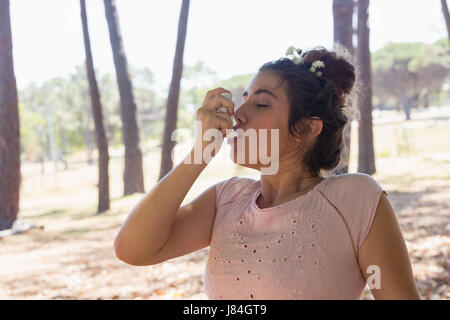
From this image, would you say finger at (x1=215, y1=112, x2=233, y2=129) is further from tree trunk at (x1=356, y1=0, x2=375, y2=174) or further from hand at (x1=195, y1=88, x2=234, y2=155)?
tree trunk at (x1=356, y1=0, x2=375, y2=174)

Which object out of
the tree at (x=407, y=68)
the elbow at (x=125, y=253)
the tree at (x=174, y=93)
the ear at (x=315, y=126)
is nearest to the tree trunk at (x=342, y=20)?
the tree at (x=174, y=93)

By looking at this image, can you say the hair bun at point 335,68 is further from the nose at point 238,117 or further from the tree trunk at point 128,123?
the tree trunk at point 128,123

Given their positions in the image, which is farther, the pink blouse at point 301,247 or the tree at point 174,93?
the tree at point 174,93

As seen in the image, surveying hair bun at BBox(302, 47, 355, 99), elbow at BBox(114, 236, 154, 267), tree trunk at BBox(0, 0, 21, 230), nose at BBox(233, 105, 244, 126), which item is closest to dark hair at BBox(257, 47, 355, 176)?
hair bun at BBox(302, 47, 355, 99)

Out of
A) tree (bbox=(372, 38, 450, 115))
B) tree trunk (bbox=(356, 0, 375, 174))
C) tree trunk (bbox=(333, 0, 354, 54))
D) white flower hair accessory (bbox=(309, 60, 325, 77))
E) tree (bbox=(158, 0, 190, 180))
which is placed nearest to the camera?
white flower hair accessory (bbox=(309, 60, 325, 77))

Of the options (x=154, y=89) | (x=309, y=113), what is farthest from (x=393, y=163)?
(x=154, y=89)

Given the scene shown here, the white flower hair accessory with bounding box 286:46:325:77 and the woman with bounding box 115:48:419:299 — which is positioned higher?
the white flower hair accessory with bounding box 286:46:325:77

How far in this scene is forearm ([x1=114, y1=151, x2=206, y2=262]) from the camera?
1.16 metres

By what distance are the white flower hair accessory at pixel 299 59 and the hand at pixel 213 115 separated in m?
0.27

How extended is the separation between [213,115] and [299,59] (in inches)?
13.5

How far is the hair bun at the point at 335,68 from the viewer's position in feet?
4.34

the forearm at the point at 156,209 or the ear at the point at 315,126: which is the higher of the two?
the ear at the point at 315,126
